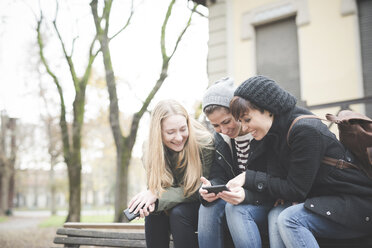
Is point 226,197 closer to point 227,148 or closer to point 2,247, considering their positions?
point 227,148

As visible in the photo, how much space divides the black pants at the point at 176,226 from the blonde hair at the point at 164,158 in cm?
13

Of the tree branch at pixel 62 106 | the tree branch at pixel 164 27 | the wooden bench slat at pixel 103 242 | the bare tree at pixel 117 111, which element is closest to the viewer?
the wooden bench slat at pixel 103 242

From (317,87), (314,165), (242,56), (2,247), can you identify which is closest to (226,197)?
(314,165)

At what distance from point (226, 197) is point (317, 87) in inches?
188

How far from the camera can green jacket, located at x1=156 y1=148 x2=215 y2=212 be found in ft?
9.01

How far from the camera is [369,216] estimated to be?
6.81 ft

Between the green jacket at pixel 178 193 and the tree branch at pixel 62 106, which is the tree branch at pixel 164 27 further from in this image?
the green jacket at pixel 178 193

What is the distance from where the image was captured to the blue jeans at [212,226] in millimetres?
2453

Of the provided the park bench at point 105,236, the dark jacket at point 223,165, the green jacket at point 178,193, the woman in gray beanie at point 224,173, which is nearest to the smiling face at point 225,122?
the woman in gray beanie at point 224,173

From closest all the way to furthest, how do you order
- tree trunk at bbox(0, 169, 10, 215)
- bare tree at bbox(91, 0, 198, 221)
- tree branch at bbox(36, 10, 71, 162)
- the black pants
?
the black pants, bare tree at bbox(91, 0, 198, 221), tree branch at bbox(36, 10, 71, 162), tree trunk at bbox(0, 169, 10, 215)

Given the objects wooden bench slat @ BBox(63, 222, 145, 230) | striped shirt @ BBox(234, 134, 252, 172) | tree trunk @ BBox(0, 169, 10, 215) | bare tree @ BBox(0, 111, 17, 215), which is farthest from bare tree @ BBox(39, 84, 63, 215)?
striped shirt @ BBox(234, 134, 252, 172)

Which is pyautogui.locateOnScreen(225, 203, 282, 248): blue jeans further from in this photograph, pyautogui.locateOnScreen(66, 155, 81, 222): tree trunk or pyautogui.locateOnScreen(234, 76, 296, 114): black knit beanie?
pyautogui.locateOnScreen(66, 155, 81, 222): tree trunk

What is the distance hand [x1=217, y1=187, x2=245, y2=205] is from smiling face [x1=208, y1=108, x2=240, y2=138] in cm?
52

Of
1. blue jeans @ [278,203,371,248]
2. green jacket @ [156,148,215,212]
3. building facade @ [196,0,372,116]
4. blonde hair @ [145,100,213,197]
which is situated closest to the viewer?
blue jeans @ [278,203,371,248]
